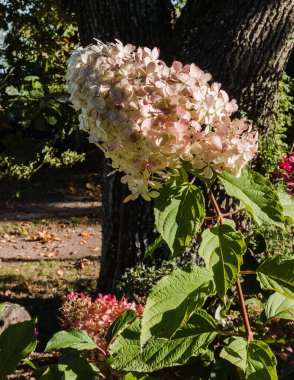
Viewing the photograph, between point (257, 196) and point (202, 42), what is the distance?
2419mm

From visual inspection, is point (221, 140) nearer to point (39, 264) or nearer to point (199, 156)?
point (199, 156)

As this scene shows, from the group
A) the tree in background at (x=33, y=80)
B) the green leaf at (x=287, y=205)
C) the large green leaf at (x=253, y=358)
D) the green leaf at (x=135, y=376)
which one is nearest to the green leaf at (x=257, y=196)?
the green leaf at (x=287, y=205)

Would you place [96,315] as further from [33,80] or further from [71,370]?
[33,80]

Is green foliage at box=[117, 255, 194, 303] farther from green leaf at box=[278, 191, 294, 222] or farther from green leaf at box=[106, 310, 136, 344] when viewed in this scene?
green leaf at box=[278, 191, 294, 222]

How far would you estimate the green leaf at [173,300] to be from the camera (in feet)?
4.78

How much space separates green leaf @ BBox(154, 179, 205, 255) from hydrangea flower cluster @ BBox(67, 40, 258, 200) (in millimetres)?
60

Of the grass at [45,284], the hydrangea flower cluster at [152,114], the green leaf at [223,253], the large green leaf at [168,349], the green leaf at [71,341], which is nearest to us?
the hydrangea flower cluster at [152,114]

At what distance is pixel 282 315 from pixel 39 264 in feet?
16.6

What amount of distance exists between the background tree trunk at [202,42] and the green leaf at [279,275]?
231 cm

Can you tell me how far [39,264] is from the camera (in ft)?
21.4

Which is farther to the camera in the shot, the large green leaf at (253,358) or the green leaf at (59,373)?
the green leaf at (59,373)

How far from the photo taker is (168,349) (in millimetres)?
1620

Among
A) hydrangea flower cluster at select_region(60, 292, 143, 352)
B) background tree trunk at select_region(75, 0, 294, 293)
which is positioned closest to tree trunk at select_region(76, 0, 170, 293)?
background tree trunk at select_region(75, 0, 294, 293)

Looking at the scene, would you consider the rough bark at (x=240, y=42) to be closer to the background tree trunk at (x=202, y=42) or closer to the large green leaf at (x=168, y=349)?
the background tree trunk at (x=202, y=42)
